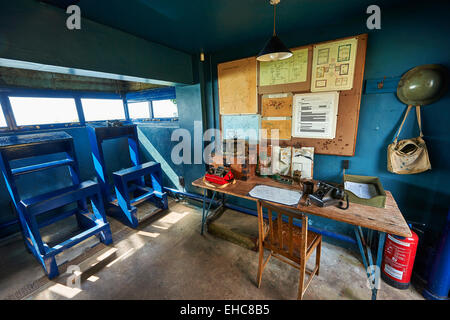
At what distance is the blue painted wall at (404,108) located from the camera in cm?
173

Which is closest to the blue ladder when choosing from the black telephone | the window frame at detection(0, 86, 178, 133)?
the window frame at detection(0, 86, 178, 133)

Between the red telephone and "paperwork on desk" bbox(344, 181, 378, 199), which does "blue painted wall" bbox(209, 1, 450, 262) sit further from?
the red telephone

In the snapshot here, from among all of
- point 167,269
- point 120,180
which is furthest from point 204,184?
point 120,180

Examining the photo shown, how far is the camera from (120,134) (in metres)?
3.21

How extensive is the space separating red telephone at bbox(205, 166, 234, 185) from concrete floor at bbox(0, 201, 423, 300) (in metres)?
0.74

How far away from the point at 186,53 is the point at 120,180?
234 centimetres

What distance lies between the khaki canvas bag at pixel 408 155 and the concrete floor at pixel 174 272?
124 centimetres

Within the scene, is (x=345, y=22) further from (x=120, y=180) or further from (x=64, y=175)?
(x=64, y=175)

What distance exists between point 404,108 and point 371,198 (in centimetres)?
103

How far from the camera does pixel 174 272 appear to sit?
2195 mm

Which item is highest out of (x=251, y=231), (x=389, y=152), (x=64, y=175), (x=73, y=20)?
(x=73, y=20)

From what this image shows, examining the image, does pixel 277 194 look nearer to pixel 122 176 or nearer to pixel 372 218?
pixel 372 218

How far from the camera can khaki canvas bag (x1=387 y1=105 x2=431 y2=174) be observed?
181 centimetres

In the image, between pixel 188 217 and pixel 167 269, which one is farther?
pixel 188 217
